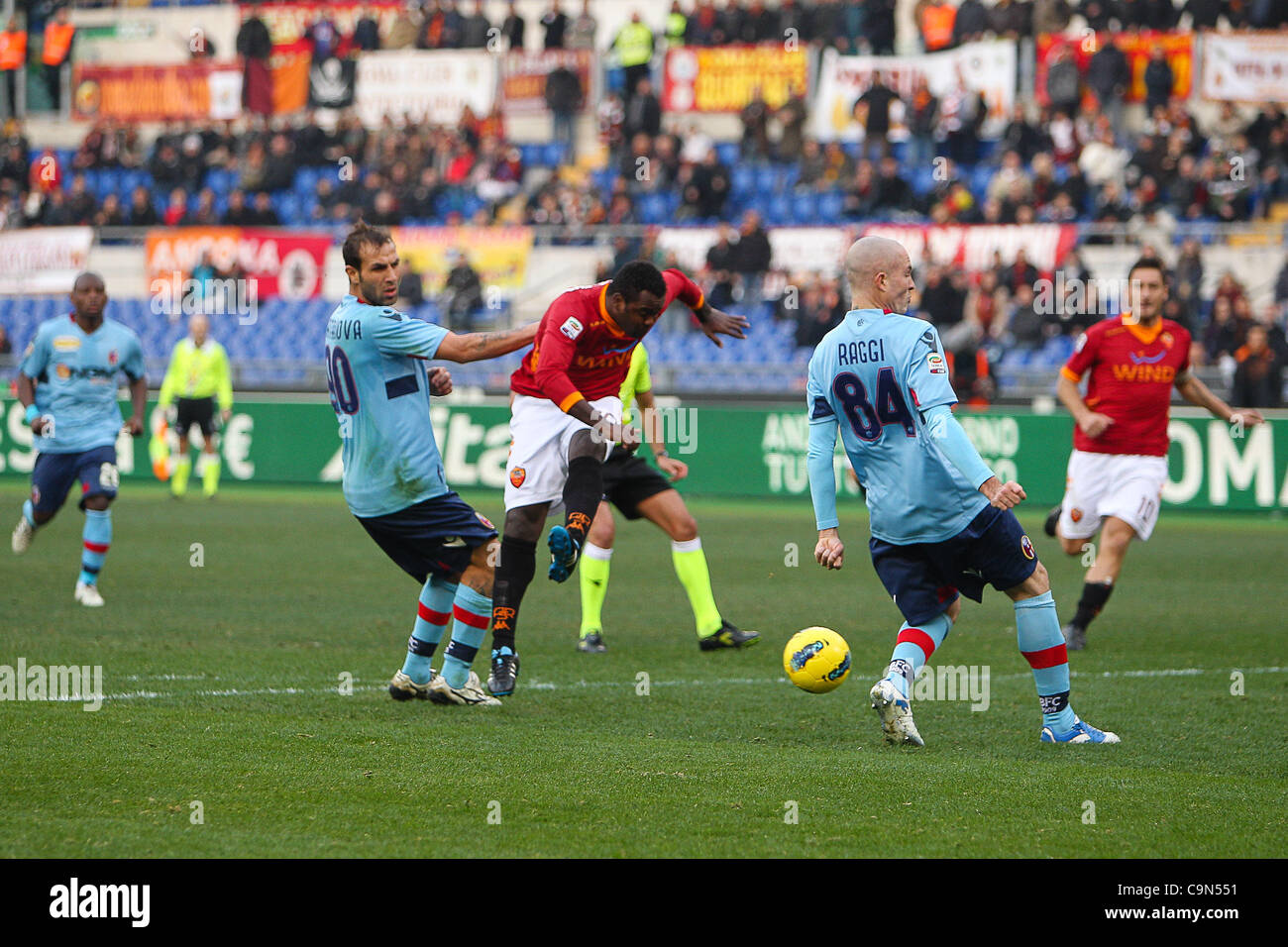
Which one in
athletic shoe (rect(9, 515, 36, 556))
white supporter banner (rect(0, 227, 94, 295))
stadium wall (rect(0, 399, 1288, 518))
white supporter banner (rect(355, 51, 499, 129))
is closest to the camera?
athletic shoe (rect(9, 515, 36, 556))

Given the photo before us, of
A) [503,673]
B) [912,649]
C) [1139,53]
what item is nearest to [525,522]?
[503,673]

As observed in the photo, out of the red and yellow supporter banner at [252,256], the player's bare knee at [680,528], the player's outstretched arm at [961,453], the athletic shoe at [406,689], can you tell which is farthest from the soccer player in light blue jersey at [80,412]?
the red and yellow supporter banner at [252,256]

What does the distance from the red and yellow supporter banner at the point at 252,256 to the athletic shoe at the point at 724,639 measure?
19393 mm

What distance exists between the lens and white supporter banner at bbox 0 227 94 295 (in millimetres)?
30406

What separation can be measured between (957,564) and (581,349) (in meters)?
2.61

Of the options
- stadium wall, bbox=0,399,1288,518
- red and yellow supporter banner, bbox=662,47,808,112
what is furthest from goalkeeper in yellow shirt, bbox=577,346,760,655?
red and yellow supporter banner, bbox=662,47,808,112

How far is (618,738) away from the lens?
714 cm

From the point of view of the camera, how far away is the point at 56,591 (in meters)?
12.4

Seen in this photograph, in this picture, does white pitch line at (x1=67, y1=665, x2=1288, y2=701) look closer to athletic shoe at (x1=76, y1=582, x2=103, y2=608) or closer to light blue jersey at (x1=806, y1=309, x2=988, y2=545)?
light blue jersey at (x1=806, y1=309, x2=988, y2=545)

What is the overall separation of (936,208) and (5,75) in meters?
21.9

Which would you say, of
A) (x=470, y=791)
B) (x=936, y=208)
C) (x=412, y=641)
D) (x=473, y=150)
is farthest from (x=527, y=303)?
(x=470, y=791)

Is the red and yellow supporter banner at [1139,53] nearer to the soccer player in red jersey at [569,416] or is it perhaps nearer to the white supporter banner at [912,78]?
the white supporter banner at [912,78]

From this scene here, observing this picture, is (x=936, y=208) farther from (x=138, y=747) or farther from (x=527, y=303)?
(x=138, y=747)

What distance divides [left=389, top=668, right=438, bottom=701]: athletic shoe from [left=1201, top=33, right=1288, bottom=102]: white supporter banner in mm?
21414
